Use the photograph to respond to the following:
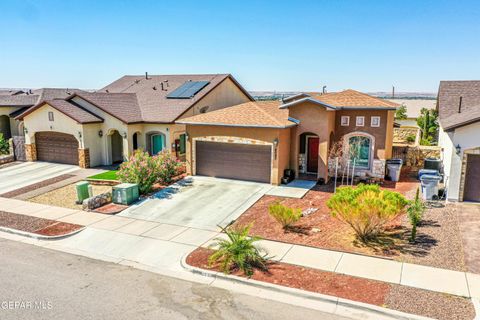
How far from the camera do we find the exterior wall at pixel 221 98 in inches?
1023

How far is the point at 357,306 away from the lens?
8891 mm

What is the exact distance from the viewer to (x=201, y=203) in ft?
56.5

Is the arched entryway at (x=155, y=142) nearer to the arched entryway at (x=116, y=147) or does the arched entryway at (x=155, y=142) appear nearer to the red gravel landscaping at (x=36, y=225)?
the arched entryway at (x=116, y=147)

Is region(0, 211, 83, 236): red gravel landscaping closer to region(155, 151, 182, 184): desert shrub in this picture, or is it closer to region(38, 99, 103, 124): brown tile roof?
region(155, 151, 182, 184): desert shrub

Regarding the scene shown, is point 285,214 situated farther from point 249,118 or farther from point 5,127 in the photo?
point 5,127

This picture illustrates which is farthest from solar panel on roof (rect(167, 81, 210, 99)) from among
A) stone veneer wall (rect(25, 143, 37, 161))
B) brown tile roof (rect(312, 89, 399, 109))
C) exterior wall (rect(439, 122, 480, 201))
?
exterior wall (rect(439, 122, 480, 201))

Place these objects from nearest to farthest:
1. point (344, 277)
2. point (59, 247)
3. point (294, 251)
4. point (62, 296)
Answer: point (62, 296) → point (344, 277) → point (294, 251) → point (59, 247)

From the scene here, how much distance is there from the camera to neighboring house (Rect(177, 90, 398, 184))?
19594mm

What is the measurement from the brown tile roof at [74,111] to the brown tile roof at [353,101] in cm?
1437

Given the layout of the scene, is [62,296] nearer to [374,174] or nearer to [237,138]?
[237,138]

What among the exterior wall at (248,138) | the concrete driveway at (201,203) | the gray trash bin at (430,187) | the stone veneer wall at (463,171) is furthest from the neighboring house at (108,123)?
the stone veneer wall at (463,171)

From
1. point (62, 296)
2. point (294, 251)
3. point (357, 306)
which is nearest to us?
point (357, 306)

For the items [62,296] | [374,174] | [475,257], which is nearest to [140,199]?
[62,296]

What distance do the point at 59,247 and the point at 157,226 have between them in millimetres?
3500
